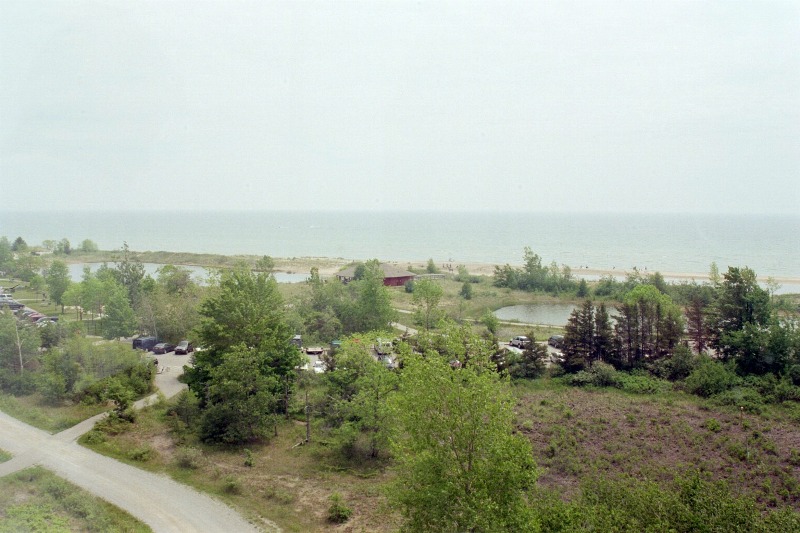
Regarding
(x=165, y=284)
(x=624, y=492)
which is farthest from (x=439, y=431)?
(x=165, y=284)

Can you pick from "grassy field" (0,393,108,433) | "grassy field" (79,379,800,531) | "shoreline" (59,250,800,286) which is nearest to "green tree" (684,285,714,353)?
"grassy field" (79,379,800,531)

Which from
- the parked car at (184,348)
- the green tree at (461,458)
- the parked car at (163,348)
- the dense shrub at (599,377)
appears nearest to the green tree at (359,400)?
the green tree at (461,458)

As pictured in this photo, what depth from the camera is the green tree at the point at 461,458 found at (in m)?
9.88

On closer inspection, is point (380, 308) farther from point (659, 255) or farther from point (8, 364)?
point (659, 255)

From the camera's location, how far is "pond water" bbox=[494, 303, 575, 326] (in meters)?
41.6

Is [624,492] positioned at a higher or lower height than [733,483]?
higher

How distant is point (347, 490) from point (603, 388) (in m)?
13.3

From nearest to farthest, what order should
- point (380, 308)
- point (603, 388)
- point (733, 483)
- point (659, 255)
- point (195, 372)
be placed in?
point (733, 483)
point (195, 372)
point (603, 388)
point (380, 308)
point (659, 255)

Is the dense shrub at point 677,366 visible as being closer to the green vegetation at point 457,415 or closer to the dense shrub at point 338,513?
the green vegetation at point 457,415

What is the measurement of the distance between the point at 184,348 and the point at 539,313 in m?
28.9

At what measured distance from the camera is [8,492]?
41.9 feet

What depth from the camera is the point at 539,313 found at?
4516cm

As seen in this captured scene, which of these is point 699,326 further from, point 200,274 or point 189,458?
point 200,274

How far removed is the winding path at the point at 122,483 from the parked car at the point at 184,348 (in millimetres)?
10980
